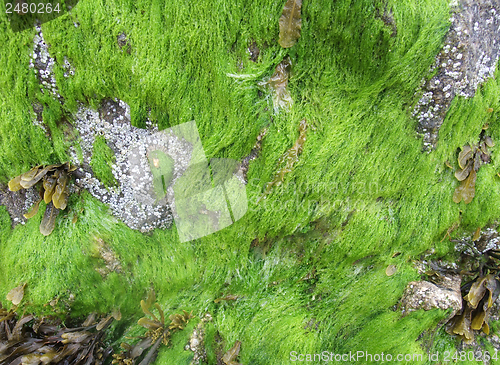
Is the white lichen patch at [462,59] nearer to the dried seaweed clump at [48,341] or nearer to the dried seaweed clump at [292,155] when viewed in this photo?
the dried seaweed clump at [292,155]

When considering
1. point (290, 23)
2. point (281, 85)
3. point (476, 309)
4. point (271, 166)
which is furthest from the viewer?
point (476, 309)

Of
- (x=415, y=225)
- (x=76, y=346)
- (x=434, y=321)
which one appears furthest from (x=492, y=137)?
(x=76, y=346)

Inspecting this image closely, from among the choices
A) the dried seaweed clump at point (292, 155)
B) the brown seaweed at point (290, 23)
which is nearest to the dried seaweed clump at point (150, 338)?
the dried seaweed clump at point (292, 155)

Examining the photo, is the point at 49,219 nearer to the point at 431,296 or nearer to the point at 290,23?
the point at 290,23

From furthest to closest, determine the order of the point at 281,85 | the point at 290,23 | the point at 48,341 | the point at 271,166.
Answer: the point at 48,341 → the point at 271,166 → the point at 281,85 → the point at 290,23

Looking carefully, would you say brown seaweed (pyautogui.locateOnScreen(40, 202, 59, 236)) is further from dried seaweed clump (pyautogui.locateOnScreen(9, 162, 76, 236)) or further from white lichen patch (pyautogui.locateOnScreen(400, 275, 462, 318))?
white lichen patch (pyautogui.locateOnScreen(400, 275, 462, 318))

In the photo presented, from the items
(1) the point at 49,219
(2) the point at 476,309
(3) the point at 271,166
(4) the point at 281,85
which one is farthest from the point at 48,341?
(2) the point at 476,309

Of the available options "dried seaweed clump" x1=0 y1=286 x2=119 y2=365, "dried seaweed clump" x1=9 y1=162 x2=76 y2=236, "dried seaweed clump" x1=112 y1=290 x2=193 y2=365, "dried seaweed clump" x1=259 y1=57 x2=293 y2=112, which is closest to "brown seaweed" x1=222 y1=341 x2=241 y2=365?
"dried seaweed clump" x1=112 y1=290 x2=193 y2=365

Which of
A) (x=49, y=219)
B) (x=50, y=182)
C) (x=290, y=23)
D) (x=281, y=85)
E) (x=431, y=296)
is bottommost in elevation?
(x=49, y=219)

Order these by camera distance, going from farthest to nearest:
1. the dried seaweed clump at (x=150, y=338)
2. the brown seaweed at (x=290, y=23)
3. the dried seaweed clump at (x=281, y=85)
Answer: the dried seaweed clump at (x=150, y=338) < the dried seaweed clump at (x=281, y=85) < the brown seaweed at (x=290, y=23)
